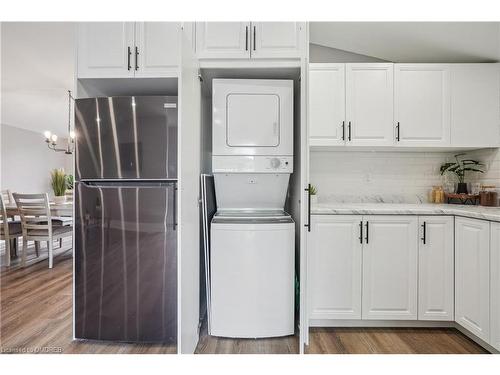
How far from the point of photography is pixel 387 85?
2369mm

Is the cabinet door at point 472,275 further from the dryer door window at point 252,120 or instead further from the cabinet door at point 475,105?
the dryer door window at point 252,120

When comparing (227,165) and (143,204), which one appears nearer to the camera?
(143,204)

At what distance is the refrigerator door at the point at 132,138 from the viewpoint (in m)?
1.81

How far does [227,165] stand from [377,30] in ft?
5.60

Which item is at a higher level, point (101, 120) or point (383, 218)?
point (101, 120)

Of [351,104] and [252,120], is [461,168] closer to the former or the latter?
[351,104]

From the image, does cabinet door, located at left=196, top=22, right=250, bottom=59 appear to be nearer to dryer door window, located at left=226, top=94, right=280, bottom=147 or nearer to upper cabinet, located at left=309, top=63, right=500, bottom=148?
dryer door window, located at left=226, top=94, right=280, bottom=147

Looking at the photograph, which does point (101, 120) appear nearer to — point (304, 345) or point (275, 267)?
point (275, 267)

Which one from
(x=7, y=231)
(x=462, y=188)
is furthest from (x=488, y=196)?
(x=7, y=231)

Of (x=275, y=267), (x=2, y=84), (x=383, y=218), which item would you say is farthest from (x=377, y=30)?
(x=2, y=84)

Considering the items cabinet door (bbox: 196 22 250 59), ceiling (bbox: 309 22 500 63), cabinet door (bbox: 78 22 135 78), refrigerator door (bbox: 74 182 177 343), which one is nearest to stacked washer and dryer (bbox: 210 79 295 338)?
cabinet door (bbox: 196 22 250 59)

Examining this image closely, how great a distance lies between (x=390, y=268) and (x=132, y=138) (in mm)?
2101

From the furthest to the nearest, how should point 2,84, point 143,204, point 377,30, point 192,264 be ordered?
1. point 2,84
2. point 377,30
3. point 143,204
4. point 192,264
